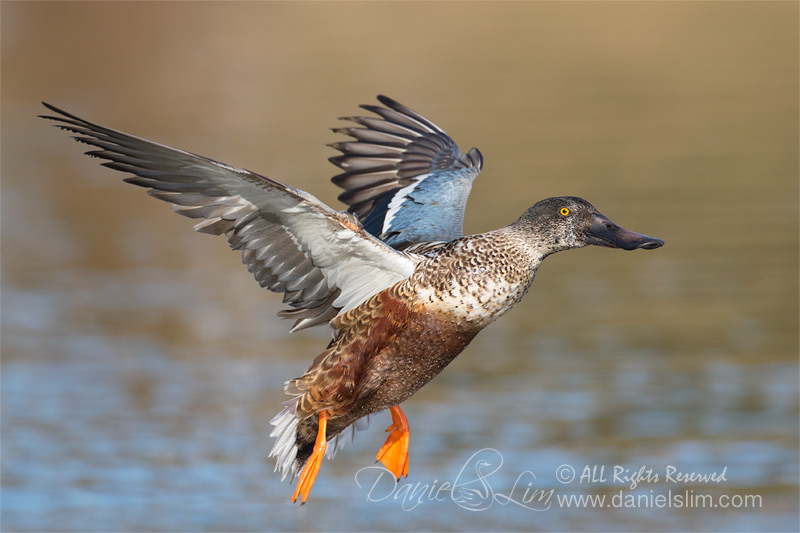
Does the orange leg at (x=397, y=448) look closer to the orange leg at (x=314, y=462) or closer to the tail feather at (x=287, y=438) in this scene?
the tail feather at (x=287, y=438)

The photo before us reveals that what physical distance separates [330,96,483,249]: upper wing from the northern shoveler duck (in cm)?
95

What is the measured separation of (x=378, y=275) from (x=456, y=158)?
2701 millimetres

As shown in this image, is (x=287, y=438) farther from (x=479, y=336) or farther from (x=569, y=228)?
(x=479, y=336)

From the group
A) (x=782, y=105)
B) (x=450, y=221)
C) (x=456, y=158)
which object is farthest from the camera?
(x=782, y=105)

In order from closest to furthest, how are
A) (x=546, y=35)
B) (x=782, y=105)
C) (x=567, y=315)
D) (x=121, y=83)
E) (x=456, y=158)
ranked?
1. (x=456, y=158)
2. (x=567, y=315)
3. (x=782, y=105)
4. (x=121, y=83)
5. (x=546, y=35)

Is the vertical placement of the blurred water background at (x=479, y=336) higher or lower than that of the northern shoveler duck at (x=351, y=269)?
lower

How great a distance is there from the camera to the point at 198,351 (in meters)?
19.7

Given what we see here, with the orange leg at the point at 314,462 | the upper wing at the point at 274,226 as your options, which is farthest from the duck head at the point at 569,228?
the orange leg at the point at 314,462

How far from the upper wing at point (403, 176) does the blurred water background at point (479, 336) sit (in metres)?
5.20

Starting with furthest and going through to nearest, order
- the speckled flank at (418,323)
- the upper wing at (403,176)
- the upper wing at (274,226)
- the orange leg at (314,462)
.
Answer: the upper wing at (403,176) → the orange leg at (314,462) → the speckled flank at (418,323) → the upper wing at (274,226)

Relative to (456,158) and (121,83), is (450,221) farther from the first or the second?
(121,83)

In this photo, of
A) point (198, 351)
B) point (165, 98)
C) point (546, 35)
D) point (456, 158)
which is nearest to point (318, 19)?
point (546, 35)

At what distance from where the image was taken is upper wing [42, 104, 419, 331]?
22.7ft

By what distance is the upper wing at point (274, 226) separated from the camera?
6910mm
